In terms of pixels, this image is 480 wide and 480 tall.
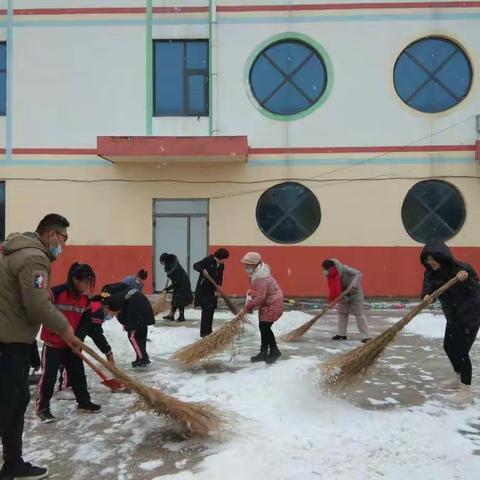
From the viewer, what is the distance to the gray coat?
8047mm

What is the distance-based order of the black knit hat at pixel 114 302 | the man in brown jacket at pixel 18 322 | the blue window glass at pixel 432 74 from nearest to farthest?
the man in brown jacket at pixel 18 322
the black knit hat at pixel 114 302
the blue window glass at pixel 432 74

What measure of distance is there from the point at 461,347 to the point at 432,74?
366 inches

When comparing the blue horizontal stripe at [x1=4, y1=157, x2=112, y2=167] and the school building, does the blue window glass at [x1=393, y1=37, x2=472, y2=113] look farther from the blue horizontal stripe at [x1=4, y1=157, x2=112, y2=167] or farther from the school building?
the blue horizontal stripe at [x1=4, y1=157, x2=112, y2=167]

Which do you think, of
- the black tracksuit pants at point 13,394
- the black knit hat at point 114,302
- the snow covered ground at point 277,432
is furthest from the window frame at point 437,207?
the black tracksuit pants at point 13,394

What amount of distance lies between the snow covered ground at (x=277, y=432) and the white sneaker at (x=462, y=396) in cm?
12

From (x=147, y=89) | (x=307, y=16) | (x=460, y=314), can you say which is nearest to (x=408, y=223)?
(x=307, y=16)

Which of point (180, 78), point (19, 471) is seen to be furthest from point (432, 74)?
point (19, 471)

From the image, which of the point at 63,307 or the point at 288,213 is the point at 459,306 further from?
the point at 288,213

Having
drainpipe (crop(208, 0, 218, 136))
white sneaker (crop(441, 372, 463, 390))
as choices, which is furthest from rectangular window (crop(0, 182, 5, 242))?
white sneaker (crop(441, 372, 463, 390))

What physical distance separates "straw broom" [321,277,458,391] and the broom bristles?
5.30ft

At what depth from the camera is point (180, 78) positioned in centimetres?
1302

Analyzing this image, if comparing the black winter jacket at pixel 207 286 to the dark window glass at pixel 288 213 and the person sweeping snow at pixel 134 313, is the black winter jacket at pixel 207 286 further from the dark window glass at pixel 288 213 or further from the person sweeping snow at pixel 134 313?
the dark window glass at pixel 288 213

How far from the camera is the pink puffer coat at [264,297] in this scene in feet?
20.7

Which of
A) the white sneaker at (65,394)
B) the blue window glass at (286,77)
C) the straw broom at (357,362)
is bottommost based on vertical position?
the white sneaker at (65,394)
